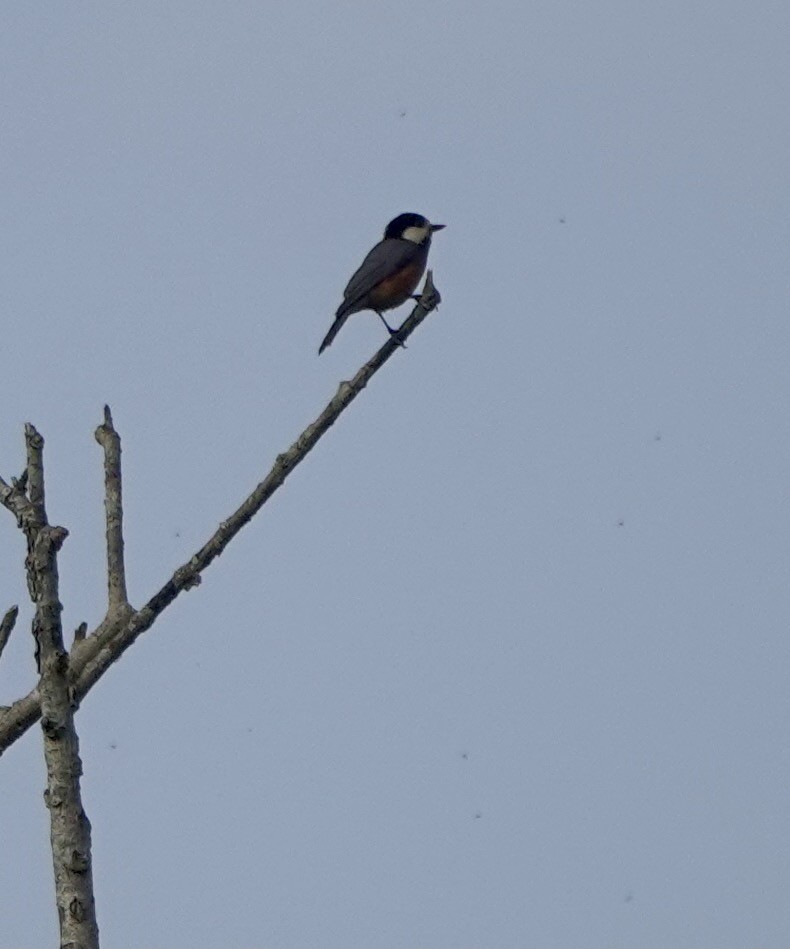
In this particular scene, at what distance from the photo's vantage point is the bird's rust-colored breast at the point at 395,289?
9.80 meters

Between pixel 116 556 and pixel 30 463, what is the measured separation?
96 centimetres

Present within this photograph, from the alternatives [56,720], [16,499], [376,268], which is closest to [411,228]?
[376,268]

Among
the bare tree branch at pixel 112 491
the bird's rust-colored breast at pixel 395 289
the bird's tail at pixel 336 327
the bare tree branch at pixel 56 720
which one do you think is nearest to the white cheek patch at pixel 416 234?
the bird's rust-colored breast at pixel 395 289

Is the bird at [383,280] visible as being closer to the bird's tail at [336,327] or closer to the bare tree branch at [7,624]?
the bird's tail at [336,327]

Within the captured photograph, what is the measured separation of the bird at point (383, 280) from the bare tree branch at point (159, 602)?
4845 millimetres

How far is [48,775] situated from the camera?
353 cm

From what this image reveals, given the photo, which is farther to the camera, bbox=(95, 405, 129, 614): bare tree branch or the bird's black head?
the bird's black head

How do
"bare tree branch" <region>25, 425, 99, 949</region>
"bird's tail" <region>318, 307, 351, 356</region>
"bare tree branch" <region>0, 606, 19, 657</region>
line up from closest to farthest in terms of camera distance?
"bare tree branch" <region>25, 425, 99, 949</region> < "bare tree branch" <region>0, 606, 19, 657</region> < "bird's tail" <region>318, 307, 351, 356</region>

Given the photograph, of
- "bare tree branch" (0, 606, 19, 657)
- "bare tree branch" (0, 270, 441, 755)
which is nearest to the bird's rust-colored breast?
"bare tree branch" (0, 270, 441, 755)

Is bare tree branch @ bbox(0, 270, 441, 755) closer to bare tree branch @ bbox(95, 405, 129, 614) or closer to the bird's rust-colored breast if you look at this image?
bare tree branch @ bbox(95, 405, 129, 614)

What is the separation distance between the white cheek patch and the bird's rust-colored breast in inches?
25.4

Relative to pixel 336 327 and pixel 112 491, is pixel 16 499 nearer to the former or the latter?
pixel 112 491

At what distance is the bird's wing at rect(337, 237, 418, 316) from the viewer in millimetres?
9750

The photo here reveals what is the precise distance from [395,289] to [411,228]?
139 cm
